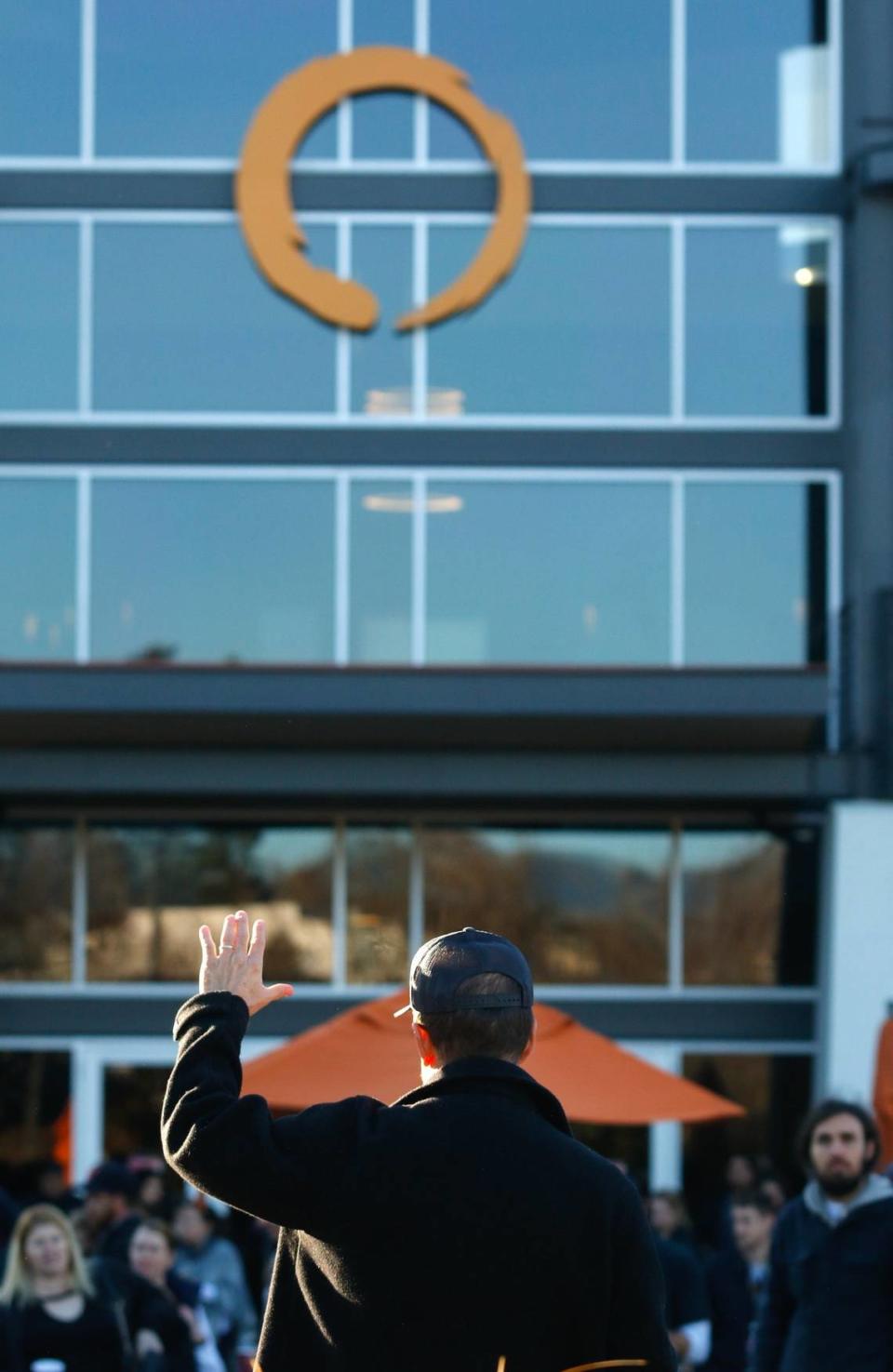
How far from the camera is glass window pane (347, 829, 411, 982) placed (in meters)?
17.0

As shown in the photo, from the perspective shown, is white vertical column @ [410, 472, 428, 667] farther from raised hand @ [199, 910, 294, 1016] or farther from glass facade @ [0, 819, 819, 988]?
raised hand @ [199, 910, 294, 1016]

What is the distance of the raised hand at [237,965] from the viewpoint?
296 cm

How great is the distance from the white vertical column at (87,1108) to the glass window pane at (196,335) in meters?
5.23

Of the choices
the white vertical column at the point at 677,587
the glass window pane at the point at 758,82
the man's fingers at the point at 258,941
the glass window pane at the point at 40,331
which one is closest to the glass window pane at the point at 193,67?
the glass window pane at the point at 40,331

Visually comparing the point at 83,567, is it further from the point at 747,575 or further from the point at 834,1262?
the point at 834,1262

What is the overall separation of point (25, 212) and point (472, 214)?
361cm

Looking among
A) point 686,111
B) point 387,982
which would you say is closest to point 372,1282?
point 387,982

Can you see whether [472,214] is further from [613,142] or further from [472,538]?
[472,538]

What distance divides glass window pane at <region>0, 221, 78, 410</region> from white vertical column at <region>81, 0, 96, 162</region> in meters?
0.87

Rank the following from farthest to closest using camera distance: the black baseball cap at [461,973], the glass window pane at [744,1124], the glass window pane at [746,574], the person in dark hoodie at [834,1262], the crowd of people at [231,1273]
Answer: the glass window pane at [744,1124] → the glass window pane at [746,574] → the crowd of people at [231,1273] → the person in dark hoodie at [834,1262] → the black baseball cap at [461,973]

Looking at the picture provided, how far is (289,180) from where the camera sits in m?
16.9

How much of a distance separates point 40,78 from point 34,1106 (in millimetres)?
8338

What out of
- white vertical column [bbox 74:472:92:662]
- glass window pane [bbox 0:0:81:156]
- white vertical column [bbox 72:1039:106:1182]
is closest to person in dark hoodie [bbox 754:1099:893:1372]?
white vertical column [bbox 74:472:92:662]

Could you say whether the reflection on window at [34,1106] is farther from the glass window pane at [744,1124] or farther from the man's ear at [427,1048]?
the man's ear at [427,1048]
